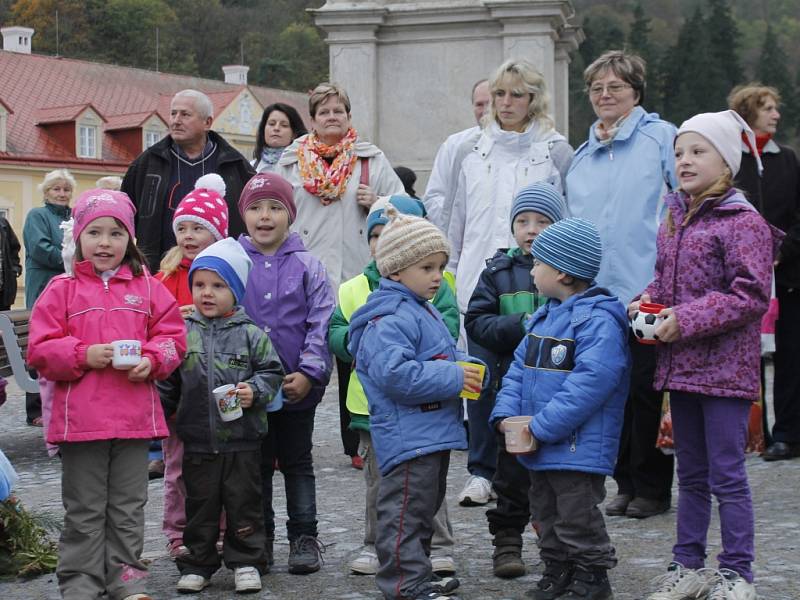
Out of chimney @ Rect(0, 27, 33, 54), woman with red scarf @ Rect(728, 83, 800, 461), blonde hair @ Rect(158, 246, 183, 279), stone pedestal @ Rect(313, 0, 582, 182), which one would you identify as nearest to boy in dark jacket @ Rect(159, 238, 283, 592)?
blonde hair @ Rect(158, 246, 183, 279)

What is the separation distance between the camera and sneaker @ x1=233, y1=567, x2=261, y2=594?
4.91 meters

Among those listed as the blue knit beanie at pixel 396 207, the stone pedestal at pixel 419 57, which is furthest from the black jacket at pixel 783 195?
the stone pedestal at pixel 419 57

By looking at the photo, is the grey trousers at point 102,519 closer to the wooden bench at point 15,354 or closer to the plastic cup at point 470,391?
the plastic cup at point 470,391

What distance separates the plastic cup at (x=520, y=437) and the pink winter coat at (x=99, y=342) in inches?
51.7

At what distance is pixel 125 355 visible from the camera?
464cm

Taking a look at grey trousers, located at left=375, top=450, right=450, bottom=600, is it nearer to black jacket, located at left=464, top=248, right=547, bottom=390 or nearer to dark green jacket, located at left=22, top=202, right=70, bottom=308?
black jacket, located at left=464, top=248, right=547, bottom=390

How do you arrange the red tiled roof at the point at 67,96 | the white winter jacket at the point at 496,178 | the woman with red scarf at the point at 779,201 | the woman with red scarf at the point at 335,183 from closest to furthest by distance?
the white winter jacket at the point at 496,178, the woman with red scarf at the point at 335,183, the woman with red scarf at the point at 779,201, the red tiled roof at the point at 67,96

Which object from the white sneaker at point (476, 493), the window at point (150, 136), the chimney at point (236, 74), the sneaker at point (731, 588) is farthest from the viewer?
the chimney at point (236, 74)

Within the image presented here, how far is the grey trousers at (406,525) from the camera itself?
4.59 metres

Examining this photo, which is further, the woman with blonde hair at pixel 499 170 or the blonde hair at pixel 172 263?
the woman with blonde hair at pixel 499 170

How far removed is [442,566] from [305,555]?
0.64 metres

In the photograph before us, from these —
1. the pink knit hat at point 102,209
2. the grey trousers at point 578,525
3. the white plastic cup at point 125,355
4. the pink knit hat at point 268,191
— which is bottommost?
the grey trousers at point 578,525

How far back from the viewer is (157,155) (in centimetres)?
716

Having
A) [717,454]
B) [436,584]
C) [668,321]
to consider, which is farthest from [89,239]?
[717,454]
